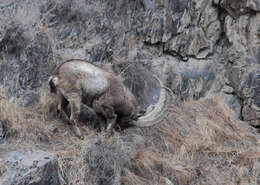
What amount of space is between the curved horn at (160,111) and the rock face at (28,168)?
→ 81.9 inches

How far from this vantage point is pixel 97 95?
646 centimetres

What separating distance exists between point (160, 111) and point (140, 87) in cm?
172

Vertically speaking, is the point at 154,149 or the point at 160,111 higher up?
the point at 160,111

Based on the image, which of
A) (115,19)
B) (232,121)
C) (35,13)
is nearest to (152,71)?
(115,19)

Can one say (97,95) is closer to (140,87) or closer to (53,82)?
(53,82)

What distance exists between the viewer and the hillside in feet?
19.0

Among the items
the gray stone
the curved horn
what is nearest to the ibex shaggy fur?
the curved horn

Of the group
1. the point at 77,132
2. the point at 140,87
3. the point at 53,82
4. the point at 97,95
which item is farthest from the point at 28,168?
the point at 140,87

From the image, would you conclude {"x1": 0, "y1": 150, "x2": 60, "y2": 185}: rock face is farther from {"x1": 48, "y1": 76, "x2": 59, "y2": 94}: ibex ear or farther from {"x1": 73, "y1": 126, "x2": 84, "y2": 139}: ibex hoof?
{"x1": 48, "y1": 76, "x2": 59, "y2": 94}: ibex ear

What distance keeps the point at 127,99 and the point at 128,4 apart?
3.27 meters

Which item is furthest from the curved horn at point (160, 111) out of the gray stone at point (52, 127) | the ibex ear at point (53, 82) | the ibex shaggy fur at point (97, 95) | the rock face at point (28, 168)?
the rock face at point (28, 168)

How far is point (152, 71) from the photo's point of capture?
8844mm

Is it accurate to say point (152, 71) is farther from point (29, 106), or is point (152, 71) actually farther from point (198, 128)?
point (29, 106)

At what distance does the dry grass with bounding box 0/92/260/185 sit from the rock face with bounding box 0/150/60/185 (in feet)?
1.14
